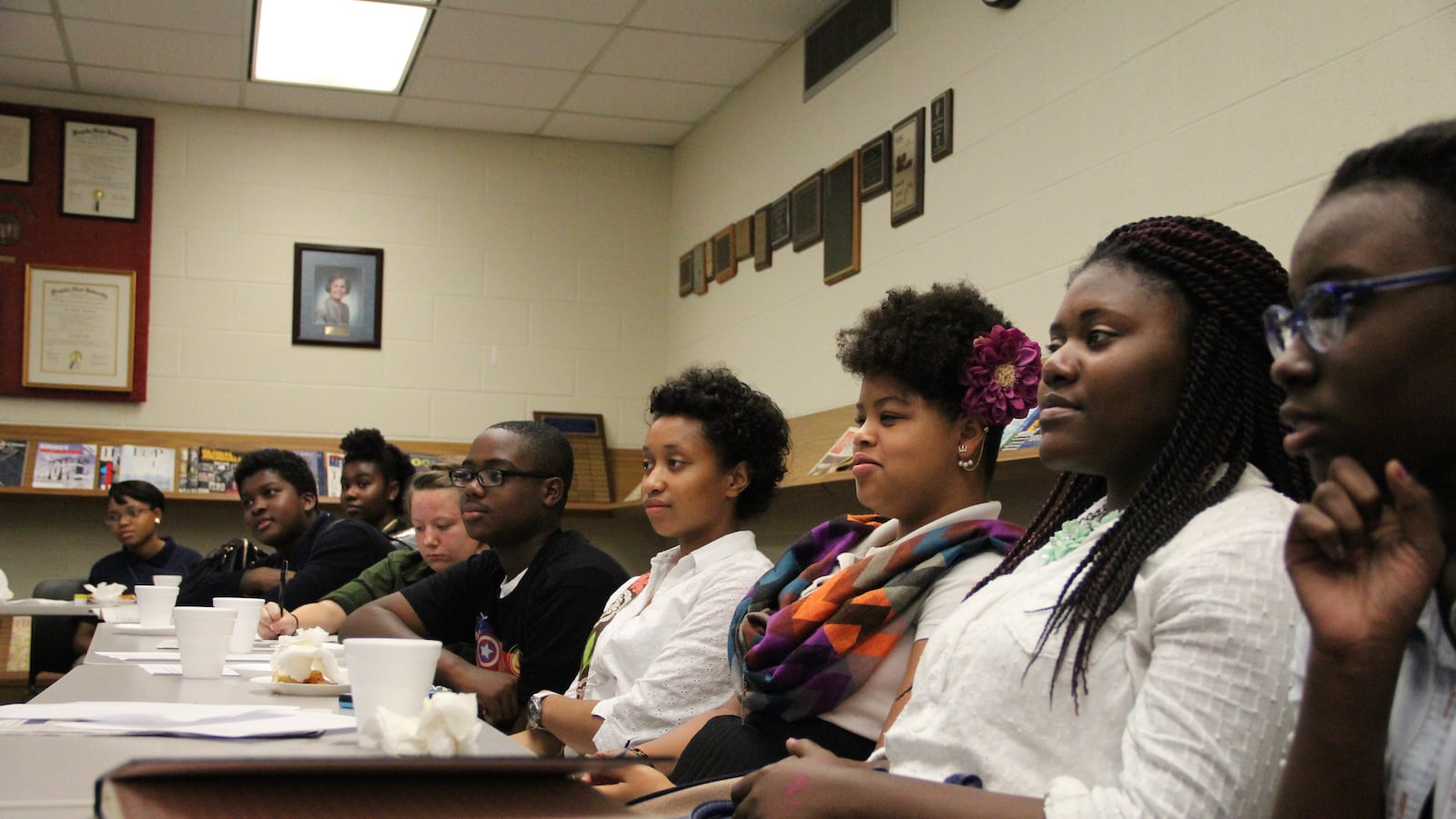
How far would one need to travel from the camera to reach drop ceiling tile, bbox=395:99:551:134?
20.3 ft

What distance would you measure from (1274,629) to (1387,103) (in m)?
1.82

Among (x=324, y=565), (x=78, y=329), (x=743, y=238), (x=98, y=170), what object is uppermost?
(x=98, y=170)

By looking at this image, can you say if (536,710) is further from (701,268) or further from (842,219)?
(701,268)

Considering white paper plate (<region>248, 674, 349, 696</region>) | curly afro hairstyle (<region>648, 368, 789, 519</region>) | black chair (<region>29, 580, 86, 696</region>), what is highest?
curly afro hairstyle (<region>648, 368, 789, 519</region>)

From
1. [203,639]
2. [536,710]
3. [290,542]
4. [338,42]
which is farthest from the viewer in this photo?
[338,42]

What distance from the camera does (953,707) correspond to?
1288 millimetres

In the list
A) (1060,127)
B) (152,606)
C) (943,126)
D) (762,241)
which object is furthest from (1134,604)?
(762,241)

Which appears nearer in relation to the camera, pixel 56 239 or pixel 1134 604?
pixel 1134 604

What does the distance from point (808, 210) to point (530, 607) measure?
2648 millimetres

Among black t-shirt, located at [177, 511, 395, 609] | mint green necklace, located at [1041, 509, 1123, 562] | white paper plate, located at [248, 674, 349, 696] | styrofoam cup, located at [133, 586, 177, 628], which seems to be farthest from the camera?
black t-shirt, located at [177, 511, 395, 609]

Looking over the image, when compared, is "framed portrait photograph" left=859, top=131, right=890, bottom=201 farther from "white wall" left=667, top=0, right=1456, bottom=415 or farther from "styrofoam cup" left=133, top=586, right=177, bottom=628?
"styrofoam cup" left=133, top=586, right=177, bottom=628

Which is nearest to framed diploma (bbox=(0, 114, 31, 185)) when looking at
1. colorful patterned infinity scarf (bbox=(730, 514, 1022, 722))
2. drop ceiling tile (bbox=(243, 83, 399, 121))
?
drop ceiling tile (bbox=(243, 83, 399, 121))

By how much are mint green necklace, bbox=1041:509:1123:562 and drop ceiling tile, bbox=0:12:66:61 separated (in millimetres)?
5053

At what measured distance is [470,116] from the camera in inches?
249
